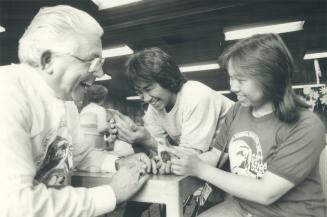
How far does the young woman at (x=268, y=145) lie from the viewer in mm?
1033

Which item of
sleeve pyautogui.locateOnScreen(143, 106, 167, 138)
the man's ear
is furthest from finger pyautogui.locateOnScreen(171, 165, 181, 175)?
sleeve pyautogui.locateOnScreen(143, 106, 167, 138)

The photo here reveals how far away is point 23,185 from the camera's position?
0.75m

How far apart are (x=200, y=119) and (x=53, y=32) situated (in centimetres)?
109

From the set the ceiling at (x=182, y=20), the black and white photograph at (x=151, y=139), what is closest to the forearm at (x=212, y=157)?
the black and white photograph at (x=151, y=139)

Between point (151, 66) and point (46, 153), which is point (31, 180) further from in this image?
point (151, 66)

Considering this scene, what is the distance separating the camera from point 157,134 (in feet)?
7.20

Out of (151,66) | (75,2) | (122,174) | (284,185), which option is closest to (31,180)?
(122,174)

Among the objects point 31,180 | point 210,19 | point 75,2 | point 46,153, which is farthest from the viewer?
point 210,19

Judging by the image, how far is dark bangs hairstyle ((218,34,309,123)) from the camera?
3.70 feet

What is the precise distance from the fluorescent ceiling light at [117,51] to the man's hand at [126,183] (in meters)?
6.31

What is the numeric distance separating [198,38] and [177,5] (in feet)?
6.85

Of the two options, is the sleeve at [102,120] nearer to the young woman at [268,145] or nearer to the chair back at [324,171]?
the young woman at [268,145]

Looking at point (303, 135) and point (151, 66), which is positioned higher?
point (151, 66)

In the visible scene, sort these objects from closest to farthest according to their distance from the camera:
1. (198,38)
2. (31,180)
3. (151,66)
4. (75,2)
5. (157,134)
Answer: (31,180), (151,66), (157,134), (75,2), (198,38)
